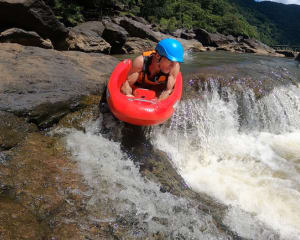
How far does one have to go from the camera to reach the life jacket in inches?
171

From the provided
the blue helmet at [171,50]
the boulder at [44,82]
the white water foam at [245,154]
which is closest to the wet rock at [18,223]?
the boulder at [44,82]

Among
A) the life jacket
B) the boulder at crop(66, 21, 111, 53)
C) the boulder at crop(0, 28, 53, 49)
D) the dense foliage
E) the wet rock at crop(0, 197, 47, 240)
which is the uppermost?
the life jacket

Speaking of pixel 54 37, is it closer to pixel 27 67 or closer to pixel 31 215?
pixel 27 67

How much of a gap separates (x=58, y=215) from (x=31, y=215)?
207 millimetres

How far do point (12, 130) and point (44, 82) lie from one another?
1.12 meters

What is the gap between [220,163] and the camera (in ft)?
15.4

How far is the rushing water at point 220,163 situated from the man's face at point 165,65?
0.98 meters

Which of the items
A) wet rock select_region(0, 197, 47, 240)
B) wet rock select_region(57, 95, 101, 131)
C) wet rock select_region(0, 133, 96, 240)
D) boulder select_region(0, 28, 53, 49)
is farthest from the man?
boulder select_region(0, 28, 53, 49)

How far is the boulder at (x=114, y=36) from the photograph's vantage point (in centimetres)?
1091

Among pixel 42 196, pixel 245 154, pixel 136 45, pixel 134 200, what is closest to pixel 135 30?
pixel 136 45

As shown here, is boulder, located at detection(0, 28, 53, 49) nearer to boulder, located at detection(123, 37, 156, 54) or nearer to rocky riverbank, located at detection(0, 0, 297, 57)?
rocky riverbank, located at detection(0, 0, 297, 57)

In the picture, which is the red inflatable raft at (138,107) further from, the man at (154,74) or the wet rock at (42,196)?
the wet rock at (42,196)

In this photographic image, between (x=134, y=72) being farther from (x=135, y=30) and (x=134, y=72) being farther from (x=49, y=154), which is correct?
(x=135, y=30)

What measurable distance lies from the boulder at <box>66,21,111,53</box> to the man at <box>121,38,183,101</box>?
240 inches
